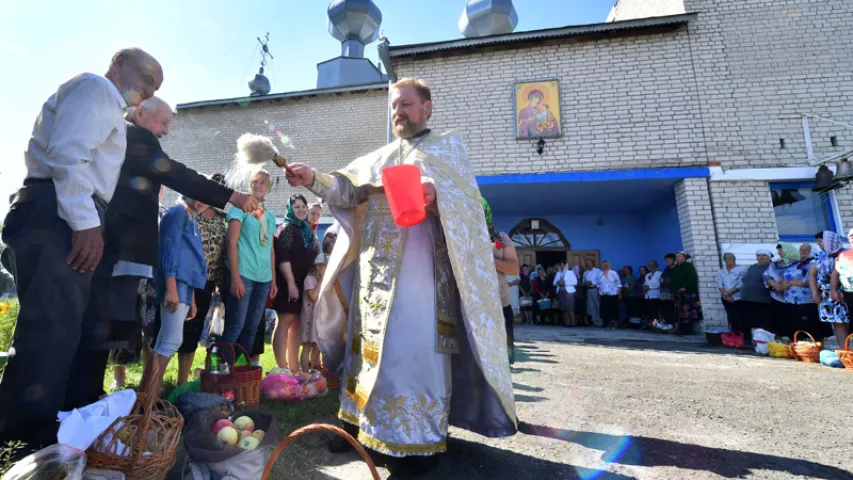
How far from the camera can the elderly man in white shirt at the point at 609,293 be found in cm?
1108

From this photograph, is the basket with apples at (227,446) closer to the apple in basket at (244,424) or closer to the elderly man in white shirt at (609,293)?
the apple in basket at (244,424)

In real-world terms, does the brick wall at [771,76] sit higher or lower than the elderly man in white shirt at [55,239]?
higher

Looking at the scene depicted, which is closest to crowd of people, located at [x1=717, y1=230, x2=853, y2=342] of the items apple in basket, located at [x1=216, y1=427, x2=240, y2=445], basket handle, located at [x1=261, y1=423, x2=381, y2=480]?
basket handle, located at [x1=261, y1=423, x2=381, y2=480]

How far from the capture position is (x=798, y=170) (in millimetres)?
9211

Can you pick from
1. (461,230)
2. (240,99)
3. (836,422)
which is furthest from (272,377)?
(240,99)

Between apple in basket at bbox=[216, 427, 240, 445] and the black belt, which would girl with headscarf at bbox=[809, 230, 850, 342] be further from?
the black belt

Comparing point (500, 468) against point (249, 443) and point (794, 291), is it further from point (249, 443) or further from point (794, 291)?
point (794, 291)

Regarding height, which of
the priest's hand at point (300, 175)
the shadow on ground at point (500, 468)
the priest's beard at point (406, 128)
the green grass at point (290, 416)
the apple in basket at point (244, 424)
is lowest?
the shadow on ground at point (500, 468)

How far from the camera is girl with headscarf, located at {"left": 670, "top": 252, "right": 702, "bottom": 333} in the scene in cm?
894

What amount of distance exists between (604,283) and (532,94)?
539 centimetres

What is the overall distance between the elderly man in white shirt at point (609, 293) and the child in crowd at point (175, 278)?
1045 cm

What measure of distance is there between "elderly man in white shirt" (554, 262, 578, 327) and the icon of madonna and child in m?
3.82

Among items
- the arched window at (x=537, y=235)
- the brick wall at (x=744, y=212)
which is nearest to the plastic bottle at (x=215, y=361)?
the brick wall at (x=744, y=212)

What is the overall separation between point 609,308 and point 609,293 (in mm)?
440
